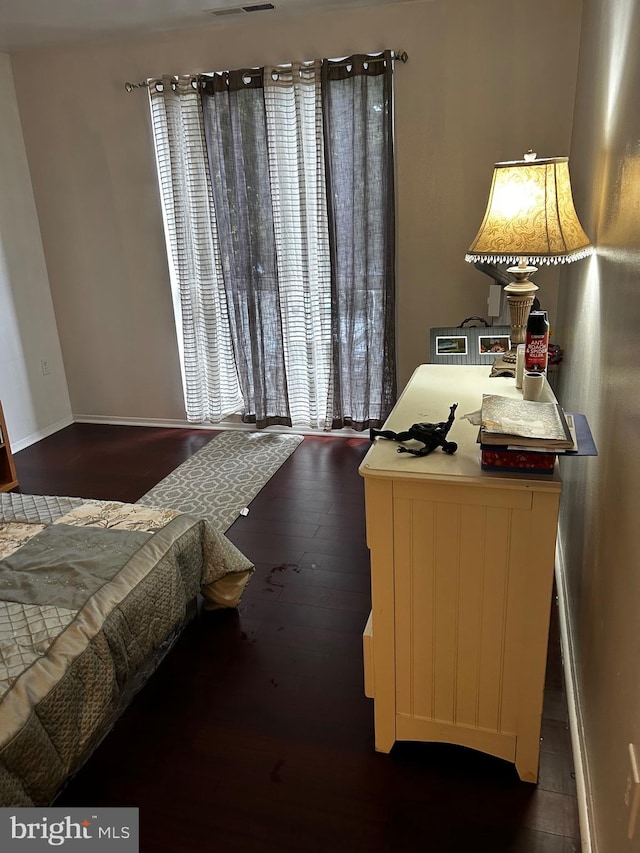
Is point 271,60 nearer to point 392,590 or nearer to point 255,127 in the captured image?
point 255,127

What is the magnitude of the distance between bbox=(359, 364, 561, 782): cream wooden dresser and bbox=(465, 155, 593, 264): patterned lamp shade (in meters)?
0.50

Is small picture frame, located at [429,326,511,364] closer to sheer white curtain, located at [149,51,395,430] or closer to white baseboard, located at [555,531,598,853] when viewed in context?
white baseboard, located at [555,531,598,853]

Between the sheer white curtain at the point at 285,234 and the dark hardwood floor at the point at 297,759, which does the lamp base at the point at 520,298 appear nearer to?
the dark hardwood floor at the point at 297,759

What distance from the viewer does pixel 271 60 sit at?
3.66 m

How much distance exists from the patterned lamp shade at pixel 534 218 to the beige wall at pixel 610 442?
0.35 ft

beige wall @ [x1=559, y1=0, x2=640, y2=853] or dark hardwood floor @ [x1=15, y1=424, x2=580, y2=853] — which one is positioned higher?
beige wall @ [x1=559, y1=0, x2=640, y2=853]

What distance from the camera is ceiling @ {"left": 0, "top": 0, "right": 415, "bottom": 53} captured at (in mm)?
3234

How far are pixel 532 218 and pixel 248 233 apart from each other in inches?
97.1

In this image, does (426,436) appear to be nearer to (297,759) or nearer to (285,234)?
(297,759)

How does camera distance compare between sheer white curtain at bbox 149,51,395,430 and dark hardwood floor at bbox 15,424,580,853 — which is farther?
sheer white curtain at bbox 149,51,395,430

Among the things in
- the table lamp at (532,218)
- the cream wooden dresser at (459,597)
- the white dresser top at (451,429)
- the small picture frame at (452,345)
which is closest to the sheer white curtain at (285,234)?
the small picture frame at (452,345)

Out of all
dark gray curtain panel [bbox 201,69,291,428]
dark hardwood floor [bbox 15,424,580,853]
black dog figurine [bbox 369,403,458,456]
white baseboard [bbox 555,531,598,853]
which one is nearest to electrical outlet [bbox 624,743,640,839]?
white baseboard [bbox 555,531,598,853]

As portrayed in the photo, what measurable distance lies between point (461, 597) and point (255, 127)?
3115 mm

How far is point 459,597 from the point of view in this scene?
1620 mm
